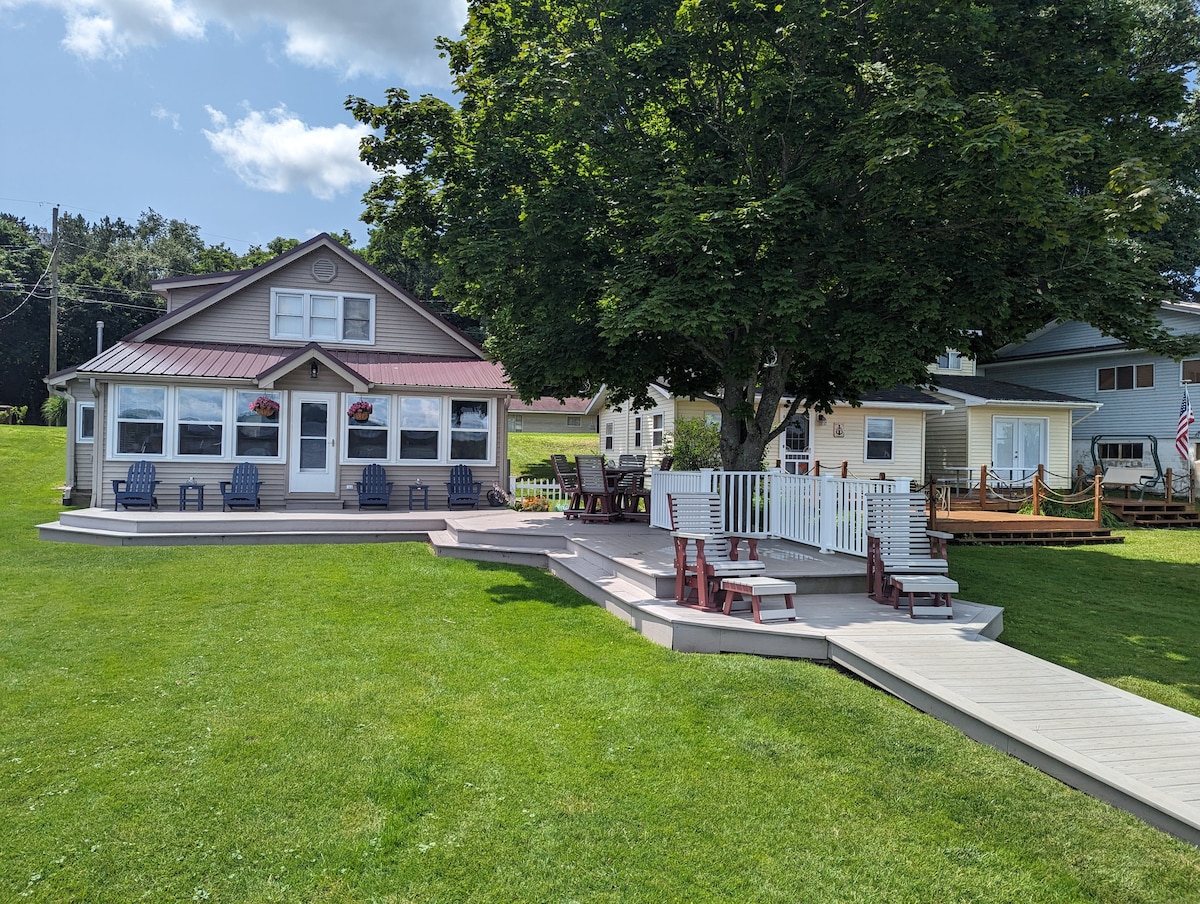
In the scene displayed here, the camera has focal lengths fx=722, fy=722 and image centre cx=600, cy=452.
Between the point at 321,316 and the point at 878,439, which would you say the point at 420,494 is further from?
the point at 878,439

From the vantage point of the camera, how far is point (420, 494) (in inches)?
597

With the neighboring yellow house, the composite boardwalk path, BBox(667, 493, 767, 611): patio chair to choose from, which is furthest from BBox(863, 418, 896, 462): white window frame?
BBox(667, 493, 767, 611): patio chair

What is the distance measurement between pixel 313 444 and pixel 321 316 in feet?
10.4

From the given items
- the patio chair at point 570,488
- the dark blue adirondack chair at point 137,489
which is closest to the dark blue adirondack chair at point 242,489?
the dark blue adirondack chair at point 137,489

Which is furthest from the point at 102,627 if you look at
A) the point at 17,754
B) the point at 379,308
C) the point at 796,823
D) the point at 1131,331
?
the point at 1131,331

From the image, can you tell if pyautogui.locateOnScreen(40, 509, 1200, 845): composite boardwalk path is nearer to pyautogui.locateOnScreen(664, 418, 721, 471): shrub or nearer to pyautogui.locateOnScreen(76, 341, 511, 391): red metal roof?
pyautogui.locateOnScreen(76, 341, 511, 391): red metal roof

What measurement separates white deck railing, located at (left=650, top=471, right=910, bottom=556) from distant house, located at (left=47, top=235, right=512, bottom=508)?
644cm

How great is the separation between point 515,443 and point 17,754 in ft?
84.6

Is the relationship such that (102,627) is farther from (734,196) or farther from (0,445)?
(0,445)

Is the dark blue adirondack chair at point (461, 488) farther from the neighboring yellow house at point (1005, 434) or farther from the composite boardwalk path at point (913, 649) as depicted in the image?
the neighboring yellow house at point (1005, 434)

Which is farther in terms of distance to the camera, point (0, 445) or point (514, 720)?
point (0, 445)

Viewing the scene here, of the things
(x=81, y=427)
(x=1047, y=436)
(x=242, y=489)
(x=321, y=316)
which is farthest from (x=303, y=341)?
(x=1047, y=436)

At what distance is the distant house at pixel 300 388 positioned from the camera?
45.7 ft

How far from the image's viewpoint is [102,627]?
6.60 m
